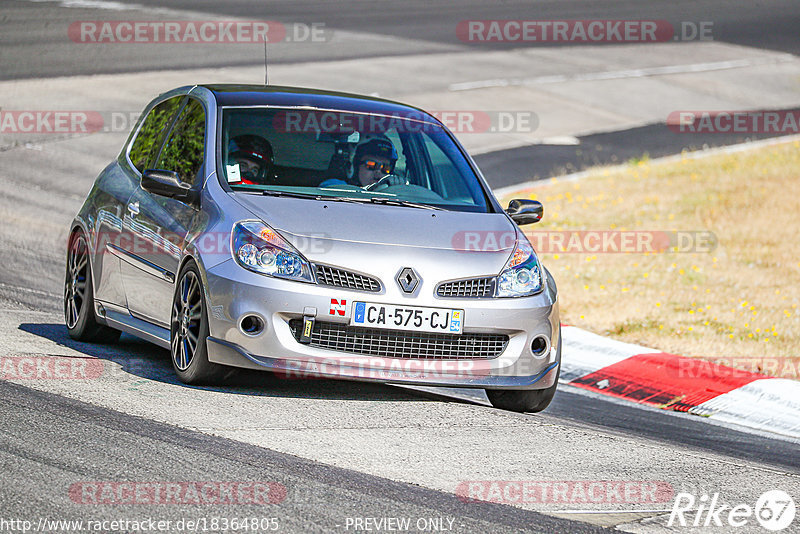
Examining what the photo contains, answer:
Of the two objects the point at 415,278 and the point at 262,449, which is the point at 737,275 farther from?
the point at 262,449

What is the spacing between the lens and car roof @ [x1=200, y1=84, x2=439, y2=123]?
7848 mm

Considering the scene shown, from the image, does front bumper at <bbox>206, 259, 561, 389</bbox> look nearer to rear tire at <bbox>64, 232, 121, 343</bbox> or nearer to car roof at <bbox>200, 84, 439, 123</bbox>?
car roof at <bbox>200, 84, 439, 123</bbox>

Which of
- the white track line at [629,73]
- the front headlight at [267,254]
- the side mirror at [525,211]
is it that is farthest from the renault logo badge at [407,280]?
the white track line at [629,73]

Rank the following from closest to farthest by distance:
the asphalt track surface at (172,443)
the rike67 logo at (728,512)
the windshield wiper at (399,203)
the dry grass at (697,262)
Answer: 1. the asphalt track surface at (172,443)
2. the rike67 logo at (728,512)
3. the windshield wiper at (399,203)
4. the dry grass at (697,262)

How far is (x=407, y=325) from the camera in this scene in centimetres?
654

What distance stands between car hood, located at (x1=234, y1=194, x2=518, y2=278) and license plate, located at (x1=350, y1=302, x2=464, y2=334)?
0.75 ft

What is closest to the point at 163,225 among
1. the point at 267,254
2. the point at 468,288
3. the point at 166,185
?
the point at 166,185

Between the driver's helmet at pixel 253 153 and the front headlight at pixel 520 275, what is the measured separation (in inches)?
59.5

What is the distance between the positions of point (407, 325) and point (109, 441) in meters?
1.75

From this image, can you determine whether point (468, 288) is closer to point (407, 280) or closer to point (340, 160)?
point (407, 280)

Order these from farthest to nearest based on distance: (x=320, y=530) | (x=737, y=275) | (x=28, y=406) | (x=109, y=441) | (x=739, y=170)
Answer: (x=739, y=170)
(x=737, y=275)
(x=28, y=406)
(x=109, y=441)
(x=320, y=530)

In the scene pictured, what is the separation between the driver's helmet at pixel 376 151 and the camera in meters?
7.71

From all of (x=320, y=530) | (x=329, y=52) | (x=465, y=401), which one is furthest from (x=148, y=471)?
(x=329, y=52)

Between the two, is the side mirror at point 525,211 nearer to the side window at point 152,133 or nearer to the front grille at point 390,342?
the front grille at point 390,342
